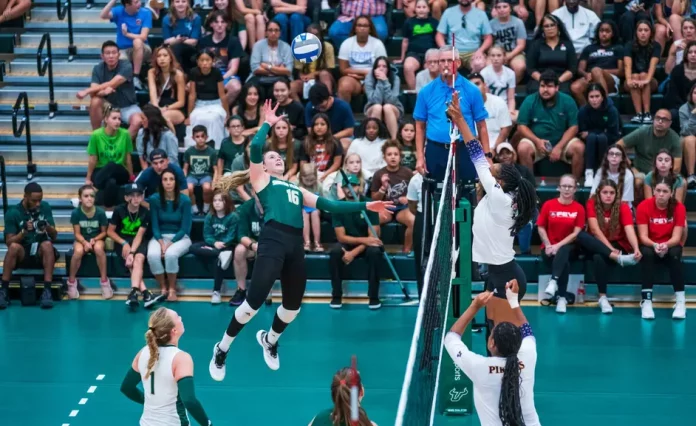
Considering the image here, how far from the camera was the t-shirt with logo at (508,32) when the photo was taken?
54.6ft

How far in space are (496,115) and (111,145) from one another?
522 cm

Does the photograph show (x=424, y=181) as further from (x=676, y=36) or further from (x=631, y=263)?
(x=676, y=36)

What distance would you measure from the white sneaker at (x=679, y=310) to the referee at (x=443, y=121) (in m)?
3.72

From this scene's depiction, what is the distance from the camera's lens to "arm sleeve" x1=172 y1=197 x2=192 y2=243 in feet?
47.8

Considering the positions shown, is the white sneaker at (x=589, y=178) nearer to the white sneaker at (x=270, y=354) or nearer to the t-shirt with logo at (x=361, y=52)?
the t-shirt with logo at (x=361, y=52)

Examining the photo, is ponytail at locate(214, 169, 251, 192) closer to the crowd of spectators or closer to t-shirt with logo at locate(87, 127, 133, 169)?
the crowd of spectators

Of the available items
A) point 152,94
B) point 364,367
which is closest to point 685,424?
point 364,367

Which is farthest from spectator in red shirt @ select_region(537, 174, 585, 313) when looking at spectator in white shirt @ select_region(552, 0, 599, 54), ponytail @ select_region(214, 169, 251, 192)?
ponytail @ select_region(214, 169, 251, 192)

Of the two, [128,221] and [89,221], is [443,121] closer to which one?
[128,221]

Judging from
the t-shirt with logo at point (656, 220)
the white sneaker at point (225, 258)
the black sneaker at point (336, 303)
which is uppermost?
the t-shirt with logo at point (656, 220)

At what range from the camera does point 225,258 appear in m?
14.4

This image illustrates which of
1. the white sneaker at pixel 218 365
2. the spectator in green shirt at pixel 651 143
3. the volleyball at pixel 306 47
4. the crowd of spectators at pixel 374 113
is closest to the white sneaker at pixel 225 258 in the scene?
the crowd of spectators at pixel 374 113

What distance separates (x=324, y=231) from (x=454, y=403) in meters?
4.88

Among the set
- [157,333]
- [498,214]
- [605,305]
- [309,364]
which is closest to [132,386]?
[157,333]
